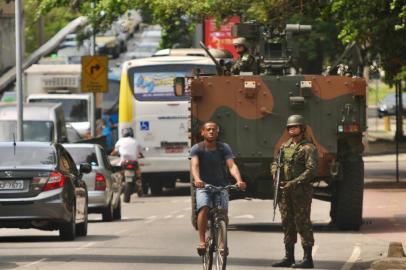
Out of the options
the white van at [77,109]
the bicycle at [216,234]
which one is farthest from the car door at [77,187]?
the white van at [77,109]

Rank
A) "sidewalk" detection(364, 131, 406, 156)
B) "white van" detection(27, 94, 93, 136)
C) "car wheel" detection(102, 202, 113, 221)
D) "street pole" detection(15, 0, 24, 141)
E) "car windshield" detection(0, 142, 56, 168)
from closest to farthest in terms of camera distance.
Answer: "car windshield" detection(0, 142, 56, 168) < "car wheel" detection(102, 202, 113, 221) < "street pole" detection(15, 0, 24, 141) < "white van" detection(27, 94, 93, 136) < "sidewalk" detection(364, 131, 406, 156)

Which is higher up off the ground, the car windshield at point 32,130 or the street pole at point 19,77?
the street pole at point 19,77

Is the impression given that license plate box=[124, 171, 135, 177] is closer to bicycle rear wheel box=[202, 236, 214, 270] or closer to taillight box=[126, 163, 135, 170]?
taillight box=[126, 163, 135, 170]

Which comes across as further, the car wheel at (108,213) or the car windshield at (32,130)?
the car windshield at (32,130)

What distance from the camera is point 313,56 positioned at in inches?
2030

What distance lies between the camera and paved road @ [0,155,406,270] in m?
17.9

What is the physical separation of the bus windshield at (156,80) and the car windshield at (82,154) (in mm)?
9147

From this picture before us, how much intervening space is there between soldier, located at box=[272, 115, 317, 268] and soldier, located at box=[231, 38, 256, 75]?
6.62 metres

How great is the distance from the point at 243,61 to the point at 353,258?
20.8ft

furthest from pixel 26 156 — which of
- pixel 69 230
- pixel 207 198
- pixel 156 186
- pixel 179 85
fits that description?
pixel 156 186

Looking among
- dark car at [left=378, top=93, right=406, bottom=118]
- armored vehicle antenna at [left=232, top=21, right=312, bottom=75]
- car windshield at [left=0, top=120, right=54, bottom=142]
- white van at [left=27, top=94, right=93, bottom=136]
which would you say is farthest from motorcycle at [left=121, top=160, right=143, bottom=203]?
dark car at [left=378, top=93, right=406, bottom=118]

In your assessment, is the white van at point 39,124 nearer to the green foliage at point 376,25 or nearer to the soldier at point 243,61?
the green foliage at point 376,25

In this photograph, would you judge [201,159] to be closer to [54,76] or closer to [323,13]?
[323,13]

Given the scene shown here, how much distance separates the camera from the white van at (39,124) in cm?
Answer: 3722
